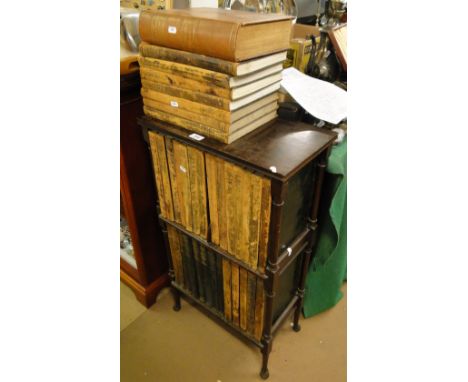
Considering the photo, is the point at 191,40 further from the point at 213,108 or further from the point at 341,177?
the point at 341,177

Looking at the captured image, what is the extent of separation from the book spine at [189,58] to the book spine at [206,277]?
27.5 inches

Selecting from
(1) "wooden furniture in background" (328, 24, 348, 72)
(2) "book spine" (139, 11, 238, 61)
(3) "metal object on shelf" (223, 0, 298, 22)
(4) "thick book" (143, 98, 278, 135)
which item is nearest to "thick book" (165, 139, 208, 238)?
(4) "thick book" (143, 98, 278, 135)

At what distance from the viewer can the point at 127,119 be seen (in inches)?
50.9

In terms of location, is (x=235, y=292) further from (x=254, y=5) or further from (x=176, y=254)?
(x=254, y=5)

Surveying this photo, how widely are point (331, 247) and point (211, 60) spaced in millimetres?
918

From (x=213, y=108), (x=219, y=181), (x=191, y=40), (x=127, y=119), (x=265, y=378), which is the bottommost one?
(x=265, y=378)

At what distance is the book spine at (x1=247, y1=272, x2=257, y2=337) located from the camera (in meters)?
1.25

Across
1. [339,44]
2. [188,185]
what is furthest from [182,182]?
[339,44]

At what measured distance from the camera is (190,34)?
939 millimetres

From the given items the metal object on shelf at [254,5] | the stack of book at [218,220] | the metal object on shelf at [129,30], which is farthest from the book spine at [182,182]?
the metal object on shelf at [254,5]

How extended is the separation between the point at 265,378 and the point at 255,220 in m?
0.81

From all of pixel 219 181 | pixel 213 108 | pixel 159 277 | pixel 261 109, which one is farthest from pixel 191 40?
pixel 159 277

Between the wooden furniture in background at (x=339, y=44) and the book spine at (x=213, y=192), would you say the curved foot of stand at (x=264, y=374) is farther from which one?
the wooden furniture in background at (x=339, y=44)

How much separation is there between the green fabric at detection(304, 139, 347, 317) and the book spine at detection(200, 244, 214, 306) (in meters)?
0.47
